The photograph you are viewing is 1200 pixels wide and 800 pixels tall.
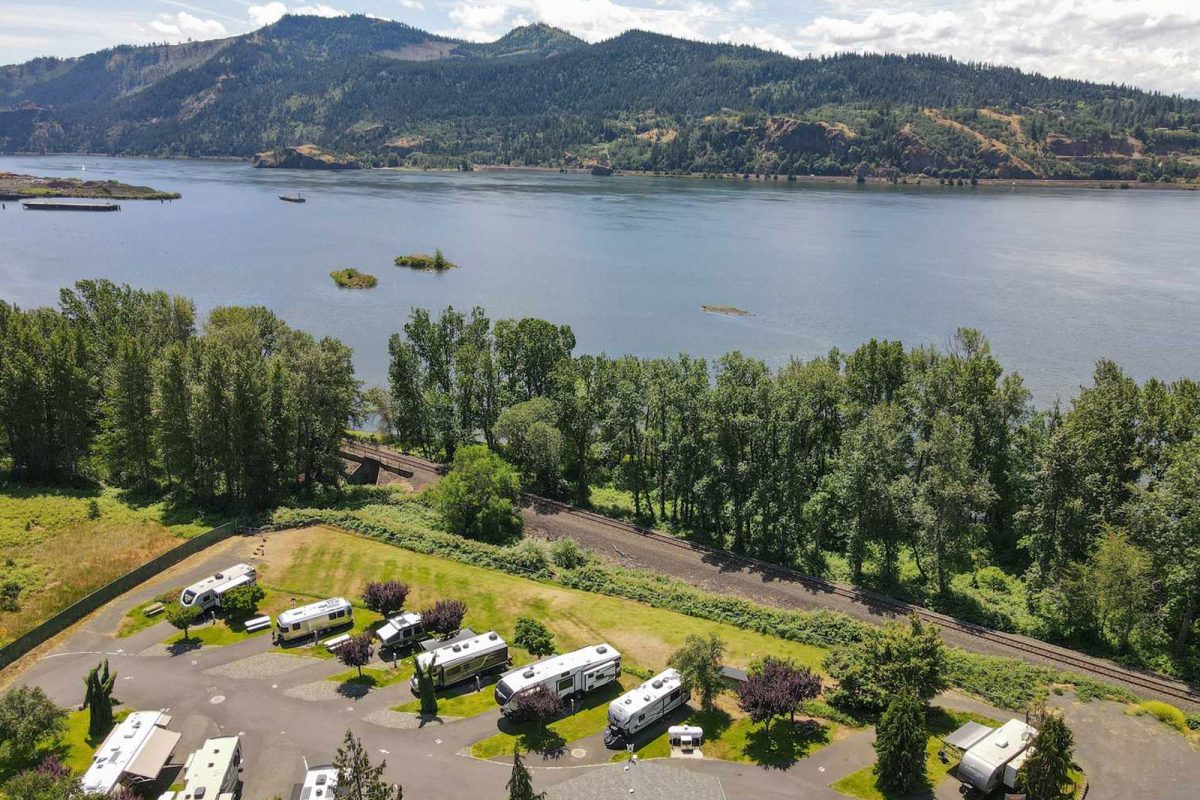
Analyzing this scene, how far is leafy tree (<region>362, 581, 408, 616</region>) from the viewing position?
135ft

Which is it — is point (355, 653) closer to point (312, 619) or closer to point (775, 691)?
point (312, 619)

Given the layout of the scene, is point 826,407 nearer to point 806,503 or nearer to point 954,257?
point 806,503

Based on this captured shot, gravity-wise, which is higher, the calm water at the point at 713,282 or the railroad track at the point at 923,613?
the calm water at the point at 713,282

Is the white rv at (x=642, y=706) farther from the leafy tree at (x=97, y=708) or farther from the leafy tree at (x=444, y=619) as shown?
the leafy tree at (x=97, y=708)

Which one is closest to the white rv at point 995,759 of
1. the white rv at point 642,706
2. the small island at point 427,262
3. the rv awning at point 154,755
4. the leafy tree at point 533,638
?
the white rv at point 642,706

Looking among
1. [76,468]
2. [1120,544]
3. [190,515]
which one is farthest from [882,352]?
[76,468]

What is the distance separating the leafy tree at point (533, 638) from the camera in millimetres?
39094

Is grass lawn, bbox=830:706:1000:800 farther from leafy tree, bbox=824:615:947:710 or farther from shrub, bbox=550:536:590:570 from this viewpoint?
shrub, bbox=550:536:590:570

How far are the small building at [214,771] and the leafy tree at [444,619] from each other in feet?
36.0

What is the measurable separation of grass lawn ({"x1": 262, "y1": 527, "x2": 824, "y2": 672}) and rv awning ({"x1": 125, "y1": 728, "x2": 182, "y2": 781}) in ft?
46.8

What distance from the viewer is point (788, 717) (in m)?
34.8

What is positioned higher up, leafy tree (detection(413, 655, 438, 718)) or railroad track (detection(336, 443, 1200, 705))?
leafy tree (detection(413, 655, 438, 718))

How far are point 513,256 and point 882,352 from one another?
4432 inches

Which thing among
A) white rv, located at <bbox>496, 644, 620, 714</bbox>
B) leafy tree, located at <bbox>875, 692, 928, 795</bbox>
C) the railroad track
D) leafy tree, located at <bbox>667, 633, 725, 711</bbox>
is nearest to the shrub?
the railroad track
